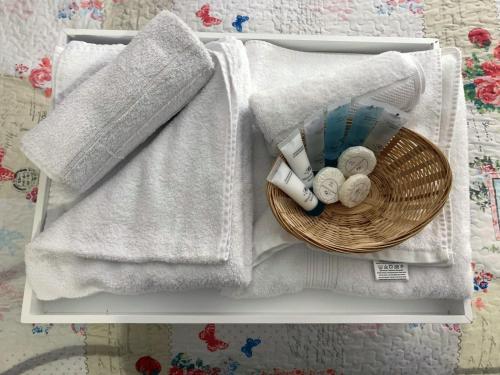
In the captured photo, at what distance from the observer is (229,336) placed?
98cm

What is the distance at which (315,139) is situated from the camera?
0.71 m

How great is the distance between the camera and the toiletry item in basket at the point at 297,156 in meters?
0.66

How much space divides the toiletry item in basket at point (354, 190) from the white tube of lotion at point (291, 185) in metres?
0.05

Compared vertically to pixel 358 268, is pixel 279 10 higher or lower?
higher

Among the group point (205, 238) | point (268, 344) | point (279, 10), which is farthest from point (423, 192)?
point (279, 10)

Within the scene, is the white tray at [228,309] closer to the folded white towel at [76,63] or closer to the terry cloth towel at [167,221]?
the terry cloth towel at [167,221]

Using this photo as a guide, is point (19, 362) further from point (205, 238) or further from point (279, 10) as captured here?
point (279, 10)

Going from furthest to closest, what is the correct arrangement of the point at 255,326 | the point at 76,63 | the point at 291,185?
1. the point at 255,326
2. the point at 76,63
3. the point at 291,185

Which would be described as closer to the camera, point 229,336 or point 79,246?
point 79,246

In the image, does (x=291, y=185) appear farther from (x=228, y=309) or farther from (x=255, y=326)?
(x=255, y=326)

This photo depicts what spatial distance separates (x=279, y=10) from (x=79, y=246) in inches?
30.6

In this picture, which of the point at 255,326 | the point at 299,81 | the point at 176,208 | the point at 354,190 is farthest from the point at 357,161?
the point at 255,326

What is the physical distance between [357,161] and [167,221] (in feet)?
1.02

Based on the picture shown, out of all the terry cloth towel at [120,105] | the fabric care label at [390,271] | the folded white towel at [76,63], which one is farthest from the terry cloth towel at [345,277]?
the folded white towel at [76,63]
